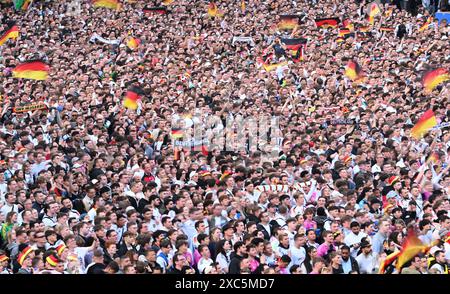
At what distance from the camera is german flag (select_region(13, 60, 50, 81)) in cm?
1908

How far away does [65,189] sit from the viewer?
542 inches

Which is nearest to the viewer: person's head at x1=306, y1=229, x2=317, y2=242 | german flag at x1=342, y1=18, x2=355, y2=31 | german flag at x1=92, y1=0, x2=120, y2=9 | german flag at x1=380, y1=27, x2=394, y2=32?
person's head at x1=306, y1=229, x2=317, y2=242

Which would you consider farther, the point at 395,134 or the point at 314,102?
the point at 314,102

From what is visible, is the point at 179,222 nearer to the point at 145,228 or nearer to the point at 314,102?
the point at 145,228

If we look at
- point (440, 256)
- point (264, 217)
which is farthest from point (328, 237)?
point (440, 256)

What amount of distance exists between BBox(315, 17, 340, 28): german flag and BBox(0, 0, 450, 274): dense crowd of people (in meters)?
0.21

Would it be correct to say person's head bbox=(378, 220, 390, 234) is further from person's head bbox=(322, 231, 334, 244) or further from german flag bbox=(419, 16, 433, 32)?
german flag bbox=(419, 16, 433, 32)

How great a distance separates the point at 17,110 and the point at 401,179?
21.1ft

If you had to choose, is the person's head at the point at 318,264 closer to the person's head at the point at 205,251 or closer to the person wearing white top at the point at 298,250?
the person wearing white top at the point at 298,250

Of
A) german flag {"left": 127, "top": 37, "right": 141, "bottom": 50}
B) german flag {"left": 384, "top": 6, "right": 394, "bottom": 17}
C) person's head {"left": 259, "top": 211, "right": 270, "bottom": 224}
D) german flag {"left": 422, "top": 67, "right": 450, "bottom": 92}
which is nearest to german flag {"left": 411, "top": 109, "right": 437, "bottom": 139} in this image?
german flag {"left": 422, "top": 67, "right": 450, "bottom": 92}

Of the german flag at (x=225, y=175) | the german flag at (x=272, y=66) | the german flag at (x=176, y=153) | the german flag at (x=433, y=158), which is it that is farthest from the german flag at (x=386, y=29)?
the german flag at (x=225, y=175)

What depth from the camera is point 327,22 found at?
86.9 feet

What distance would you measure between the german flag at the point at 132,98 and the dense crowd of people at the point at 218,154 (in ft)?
0.63
